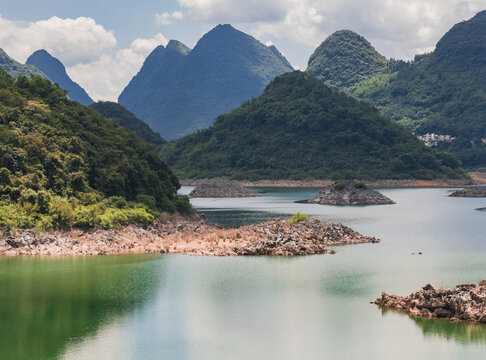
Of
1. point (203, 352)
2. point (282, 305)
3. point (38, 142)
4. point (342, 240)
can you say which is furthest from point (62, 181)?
point (203, 352)

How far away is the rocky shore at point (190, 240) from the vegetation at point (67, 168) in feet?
4.61

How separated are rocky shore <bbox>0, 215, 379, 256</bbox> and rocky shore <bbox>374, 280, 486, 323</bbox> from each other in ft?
63.7

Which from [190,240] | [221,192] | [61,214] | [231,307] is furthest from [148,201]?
[221,192]

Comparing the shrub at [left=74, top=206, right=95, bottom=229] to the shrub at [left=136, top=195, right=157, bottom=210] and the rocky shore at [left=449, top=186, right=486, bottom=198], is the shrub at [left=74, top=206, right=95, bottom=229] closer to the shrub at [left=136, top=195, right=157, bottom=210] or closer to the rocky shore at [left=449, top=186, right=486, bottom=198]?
the shrub at [left=136, top=195, right=157, bottom=210]

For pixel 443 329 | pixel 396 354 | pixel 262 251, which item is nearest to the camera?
pixel 396 354

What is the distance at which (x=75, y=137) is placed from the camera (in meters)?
67.2

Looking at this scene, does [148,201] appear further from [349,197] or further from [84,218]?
[349,197]

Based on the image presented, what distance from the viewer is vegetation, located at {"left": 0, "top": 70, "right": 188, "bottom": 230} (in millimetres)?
56000

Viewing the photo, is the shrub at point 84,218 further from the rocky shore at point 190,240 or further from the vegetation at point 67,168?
the rocky shore at point 190,240

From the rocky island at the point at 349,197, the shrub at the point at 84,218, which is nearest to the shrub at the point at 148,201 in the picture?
the shrub at the point at 84,218

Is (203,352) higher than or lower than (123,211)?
lower

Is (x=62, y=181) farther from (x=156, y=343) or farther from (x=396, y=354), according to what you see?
(x=396, y=354)

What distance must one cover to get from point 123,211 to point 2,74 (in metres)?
25.8

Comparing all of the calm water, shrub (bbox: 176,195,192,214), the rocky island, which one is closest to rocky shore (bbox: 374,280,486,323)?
the calm water
